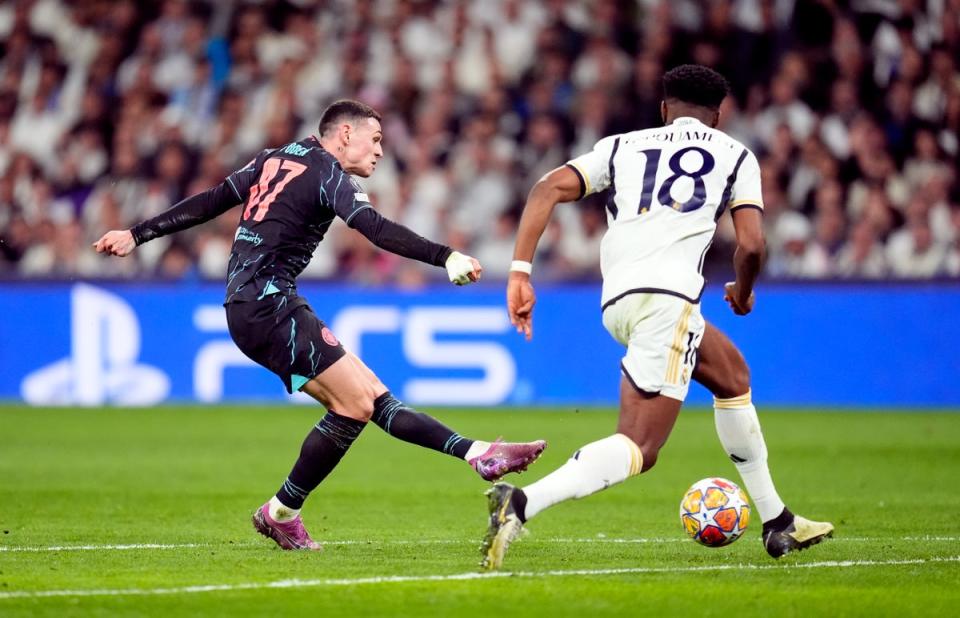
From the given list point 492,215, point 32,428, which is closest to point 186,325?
point 32,428

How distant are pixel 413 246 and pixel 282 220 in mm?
869

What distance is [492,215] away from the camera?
1825 centimetres

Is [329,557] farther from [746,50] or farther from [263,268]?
[746,50]

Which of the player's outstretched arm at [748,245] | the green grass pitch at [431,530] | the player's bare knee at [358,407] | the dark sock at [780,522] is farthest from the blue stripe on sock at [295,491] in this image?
the player's outstretched arm at [748,245]

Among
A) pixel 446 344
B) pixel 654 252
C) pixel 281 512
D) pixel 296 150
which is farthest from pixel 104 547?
pixel 446 344

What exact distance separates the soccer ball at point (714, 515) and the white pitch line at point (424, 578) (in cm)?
31

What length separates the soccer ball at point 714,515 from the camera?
7.19 m

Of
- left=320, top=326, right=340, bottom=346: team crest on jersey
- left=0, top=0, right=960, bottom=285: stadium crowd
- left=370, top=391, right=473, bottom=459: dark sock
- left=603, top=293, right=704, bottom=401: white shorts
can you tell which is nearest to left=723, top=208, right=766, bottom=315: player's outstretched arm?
left=603, top=293, right=704, bottom=401: white shorts

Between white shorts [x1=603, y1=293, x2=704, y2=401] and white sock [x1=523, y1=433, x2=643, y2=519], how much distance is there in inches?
11.4

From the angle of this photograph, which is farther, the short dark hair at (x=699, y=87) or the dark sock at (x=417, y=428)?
the dark sock at (x=417, y=428)

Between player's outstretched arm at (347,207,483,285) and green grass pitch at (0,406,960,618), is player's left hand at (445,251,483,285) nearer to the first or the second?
player's outstretched arm at (347,207,483,285)

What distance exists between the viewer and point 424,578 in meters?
6.27

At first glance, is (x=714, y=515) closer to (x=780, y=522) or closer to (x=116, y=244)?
(x=780, y=522)

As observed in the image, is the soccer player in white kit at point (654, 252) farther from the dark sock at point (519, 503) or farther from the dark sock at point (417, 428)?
the dark sock at point (417, 428)
